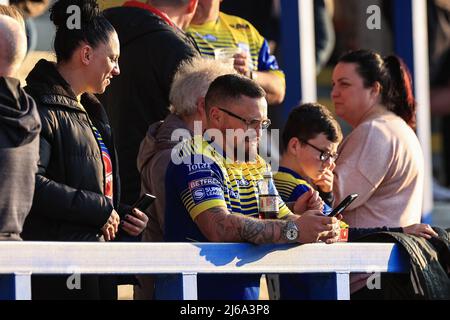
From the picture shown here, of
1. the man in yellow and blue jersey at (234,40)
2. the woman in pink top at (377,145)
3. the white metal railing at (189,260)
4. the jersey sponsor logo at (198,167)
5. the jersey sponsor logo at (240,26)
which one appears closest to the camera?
the white metal railing at (189,260)

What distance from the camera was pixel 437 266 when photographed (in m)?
5.36

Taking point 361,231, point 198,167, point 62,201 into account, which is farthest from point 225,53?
point 62,201

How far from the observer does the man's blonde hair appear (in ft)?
17.9

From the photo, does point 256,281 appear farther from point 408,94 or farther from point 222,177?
point 408,94

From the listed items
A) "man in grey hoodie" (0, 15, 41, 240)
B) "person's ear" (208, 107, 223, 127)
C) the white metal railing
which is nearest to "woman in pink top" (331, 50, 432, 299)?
the white metal railing

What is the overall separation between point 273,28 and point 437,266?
3.71m

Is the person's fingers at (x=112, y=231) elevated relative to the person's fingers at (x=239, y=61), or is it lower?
lower

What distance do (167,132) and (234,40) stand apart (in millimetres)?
1059

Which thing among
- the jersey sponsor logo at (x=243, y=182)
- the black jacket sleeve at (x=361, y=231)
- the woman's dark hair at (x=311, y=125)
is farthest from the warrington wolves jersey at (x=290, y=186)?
the jersey sponsor logo at (x=243, y=182)

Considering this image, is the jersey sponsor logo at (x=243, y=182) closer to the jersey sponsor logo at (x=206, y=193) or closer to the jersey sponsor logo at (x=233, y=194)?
the jersey sponsor logo at (x=233, y=194)

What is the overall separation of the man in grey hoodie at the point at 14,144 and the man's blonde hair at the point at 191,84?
1038 millimetres

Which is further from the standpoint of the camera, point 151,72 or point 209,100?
point 151,72

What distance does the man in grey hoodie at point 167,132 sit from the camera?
5.44 m

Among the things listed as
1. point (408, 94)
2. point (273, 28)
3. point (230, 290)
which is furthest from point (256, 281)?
point (273, 28)
